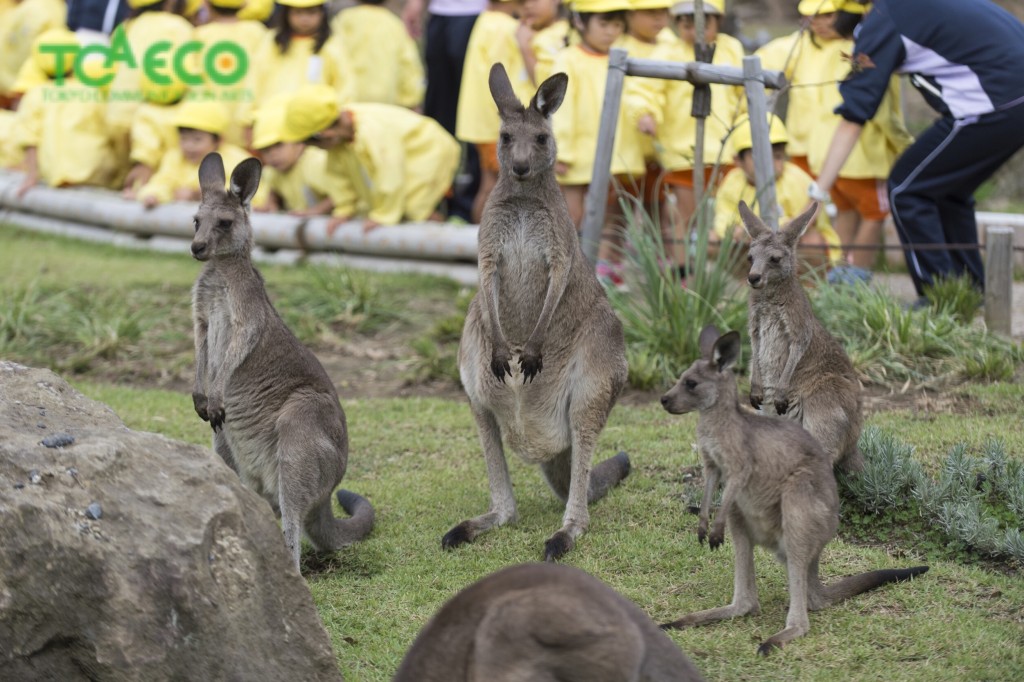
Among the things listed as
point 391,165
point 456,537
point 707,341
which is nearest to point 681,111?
point 391,165

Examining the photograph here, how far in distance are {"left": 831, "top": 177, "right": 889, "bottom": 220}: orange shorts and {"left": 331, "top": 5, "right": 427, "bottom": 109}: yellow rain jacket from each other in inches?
152

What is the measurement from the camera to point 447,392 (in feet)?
24.9

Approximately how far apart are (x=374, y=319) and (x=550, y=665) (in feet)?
19.5

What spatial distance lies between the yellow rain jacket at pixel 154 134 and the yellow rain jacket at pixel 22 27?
297 centimetres

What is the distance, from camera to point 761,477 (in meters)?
4.20

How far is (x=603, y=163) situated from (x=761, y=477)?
343 centimetres

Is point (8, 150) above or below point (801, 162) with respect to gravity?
below

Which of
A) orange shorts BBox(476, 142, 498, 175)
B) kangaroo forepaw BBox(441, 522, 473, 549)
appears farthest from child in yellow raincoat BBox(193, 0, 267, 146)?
kangaroo forepaw BBox(441, 522, 473, 549)

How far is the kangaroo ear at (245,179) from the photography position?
5.04 m

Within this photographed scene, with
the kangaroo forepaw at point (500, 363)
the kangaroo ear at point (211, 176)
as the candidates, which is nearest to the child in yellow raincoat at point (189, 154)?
the kangaroo ear at point (211, 176)

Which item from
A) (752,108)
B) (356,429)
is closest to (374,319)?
(356,429)

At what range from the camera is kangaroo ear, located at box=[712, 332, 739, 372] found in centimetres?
417

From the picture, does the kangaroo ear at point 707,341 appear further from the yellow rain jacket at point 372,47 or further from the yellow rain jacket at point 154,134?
the yellow rain jacket at point 154,134

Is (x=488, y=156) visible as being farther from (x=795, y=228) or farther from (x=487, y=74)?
(x=795, y=228)
